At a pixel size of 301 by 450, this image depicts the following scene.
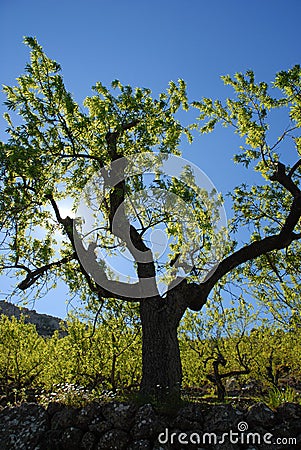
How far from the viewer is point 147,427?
6.76m

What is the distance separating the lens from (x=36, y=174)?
28.2ft

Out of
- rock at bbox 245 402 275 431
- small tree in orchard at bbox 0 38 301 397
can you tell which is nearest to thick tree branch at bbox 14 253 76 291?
small tree in orchard at bbox 0 38 301 397

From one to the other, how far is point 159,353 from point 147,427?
205 centimetres

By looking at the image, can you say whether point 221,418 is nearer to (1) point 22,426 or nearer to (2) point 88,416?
(2) point 88,416

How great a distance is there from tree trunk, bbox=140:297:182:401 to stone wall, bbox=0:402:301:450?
874 millimetres

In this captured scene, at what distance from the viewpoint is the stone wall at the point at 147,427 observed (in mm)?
6297

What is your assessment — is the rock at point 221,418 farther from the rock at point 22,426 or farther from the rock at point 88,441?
the rock at point 22,426

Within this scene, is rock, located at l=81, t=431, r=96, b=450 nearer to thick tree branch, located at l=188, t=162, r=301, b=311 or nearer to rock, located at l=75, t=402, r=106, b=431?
rock, located at l=75, t=402, r=106, b=431

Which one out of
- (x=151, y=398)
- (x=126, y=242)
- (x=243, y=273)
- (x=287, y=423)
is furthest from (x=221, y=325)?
(x=287, y=423)

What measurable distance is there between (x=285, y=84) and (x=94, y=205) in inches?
212

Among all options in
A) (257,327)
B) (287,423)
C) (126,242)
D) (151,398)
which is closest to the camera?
(287,423)

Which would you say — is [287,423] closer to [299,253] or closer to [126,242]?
[126,242]

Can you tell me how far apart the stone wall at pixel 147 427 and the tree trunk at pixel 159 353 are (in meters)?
0.87

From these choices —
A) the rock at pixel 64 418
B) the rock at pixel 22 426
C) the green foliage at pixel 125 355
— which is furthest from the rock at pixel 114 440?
the green foliage at pixel 125 355
